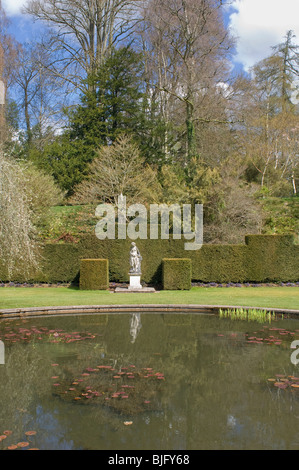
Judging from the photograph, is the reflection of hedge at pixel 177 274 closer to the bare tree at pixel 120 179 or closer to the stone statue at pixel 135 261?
the stone statue at pixel 135 261

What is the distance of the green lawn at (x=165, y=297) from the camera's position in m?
12.3

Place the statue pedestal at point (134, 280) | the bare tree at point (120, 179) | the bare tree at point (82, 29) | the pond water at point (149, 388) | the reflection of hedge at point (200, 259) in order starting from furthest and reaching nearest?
the bare tree at point (82, 29), the bare tree at point (120, 179), the reflection of hedge at point (200, 259), the statue pedestal at point (134, 280), the pond water at point (149, 388)

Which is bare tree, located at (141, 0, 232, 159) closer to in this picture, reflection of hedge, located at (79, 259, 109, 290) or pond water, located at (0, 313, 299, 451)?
reflection of hedge, located at (79, 259, 109, 290)

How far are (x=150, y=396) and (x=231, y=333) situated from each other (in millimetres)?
4040

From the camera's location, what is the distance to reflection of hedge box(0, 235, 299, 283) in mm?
17828

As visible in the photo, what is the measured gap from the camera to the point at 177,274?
16.6 meters

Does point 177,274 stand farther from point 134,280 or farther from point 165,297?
point 165,297

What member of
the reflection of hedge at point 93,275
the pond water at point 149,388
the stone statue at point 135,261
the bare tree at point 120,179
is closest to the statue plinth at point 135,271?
the stone statue at point 135,261

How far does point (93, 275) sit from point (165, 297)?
363 centimetres

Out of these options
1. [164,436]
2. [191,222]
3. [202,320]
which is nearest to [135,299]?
[202,320]

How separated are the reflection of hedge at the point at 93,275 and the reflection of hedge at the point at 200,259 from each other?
1.40 metres

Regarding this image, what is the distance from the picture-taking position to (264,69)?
3588 cm

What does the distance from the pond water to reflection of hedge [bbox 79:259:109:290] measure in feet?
23.7

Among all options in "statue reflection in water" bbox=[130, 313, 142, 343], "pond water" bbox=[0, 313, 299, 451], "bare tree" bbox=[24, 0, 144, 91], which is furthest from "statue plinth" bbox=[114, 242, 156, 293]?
"bare tree" bbox=[24, 0, 144, 91]
